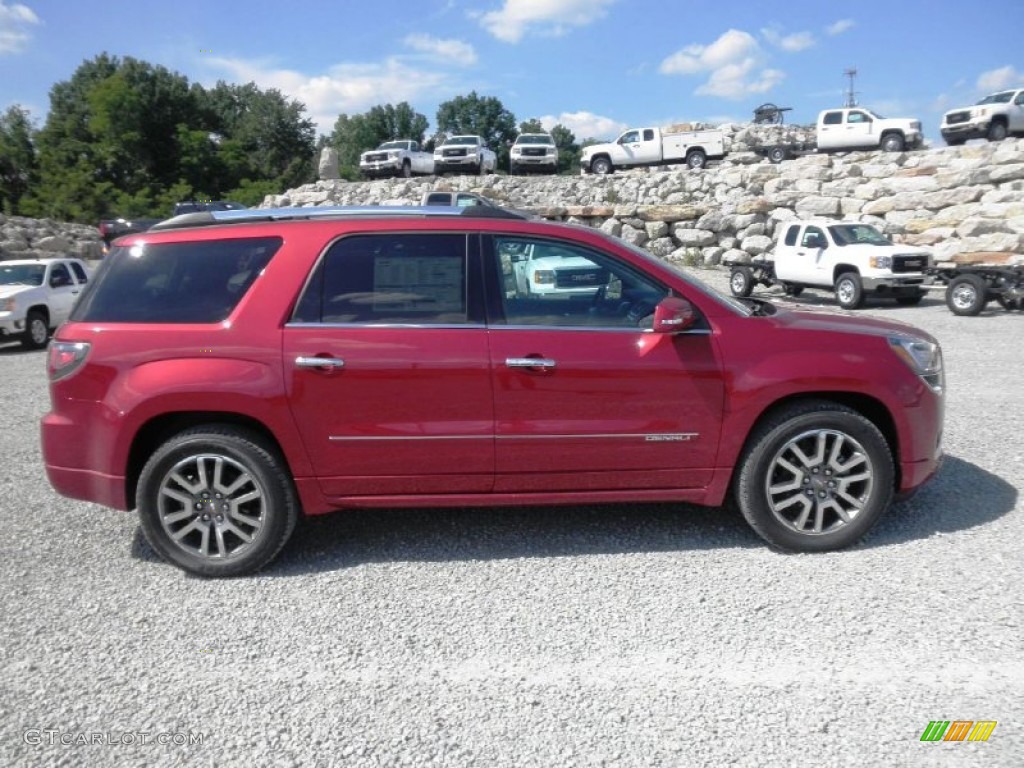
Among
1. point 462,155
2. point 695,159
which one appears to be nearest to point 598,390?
point 695,159

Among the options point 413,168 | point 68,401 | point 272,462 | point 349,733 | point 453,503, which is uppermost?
point 413,168

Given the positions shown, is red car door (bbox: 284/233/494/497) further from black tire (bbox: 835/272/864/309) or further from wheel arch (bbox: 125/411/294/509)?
black tire (bbox: 835/272/864/309)

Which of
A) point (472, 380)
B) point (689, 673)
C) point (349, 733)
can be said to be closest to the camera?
point (349, 733)

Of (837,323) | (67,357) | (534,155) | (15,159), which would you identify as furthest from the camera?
(15,159)

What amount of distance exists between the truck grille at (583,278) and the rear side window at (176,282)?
1512mm

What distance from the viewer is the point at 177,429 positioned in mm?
4172

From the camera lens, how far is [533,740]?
275 centimetres

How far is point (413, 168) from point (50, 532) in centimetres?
3426

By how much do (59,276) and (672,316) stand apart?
14563mm

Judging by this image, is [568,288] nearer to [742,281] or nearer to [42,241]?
[742,281]

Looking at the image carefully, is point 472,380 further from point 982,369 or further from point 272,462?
point 982,369

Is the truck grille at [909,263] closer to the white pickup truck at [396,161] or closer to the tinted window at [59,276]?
the tinted window at [59,276]

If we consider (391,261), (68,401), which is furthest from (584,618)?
(68,401)

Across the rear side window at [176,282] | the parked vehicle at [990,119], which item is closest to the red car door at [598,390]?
the rear side window at [176,282]
